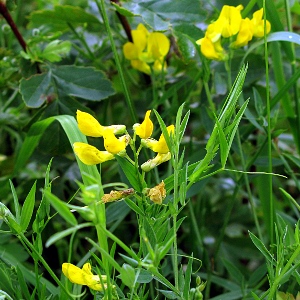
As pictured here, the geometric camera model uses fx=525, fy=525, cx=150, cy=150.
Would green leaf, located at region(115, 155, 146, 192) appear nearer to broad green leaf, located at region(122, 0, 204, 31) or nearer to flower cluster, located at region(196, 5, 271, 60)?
A: flower cluster, located at region(196, 5, 271, 60)

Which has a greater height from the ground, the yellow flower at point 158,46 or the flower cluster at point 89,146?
the flower cluster at point 89,146

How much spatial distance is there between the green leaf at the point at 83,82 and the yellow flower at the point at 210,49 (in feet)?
0.68

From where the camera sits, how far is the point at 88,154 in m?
0.54

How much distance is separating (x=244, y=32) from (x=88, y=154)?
37cm

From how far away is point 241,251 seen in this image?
1.14 metres

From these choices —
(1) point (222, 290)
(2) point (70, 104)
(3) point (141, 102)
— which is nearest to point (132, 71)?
(3) point (141, 102)

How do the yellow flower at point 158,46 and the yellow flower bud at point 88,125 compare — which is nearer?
the yellow flower bud at point 88,125

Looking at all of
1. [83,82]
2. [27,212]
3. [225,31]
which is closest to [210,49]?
[225,31]

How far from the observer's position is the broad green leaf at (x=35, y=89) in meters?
0.91

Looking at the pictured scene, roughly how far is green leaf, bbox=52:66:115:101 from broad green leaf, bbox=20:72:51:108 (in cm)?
2

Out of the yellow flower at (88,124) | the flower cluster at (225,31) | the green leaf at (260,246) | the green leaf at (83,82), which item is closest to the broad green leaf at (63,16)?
the green leaf at (83,82)

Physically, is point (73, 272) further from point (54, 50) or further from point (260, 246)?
point (54, 50)

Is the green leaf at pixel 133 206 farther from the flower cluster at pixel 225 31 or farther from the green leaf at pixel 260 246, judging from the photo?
the flower cluster at pixel 225 31

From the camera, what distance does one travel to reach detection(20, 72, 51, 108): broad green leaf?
91 cm
